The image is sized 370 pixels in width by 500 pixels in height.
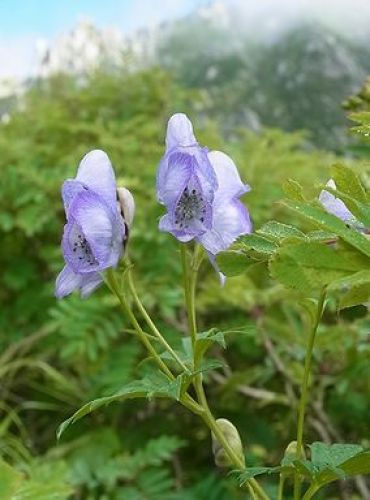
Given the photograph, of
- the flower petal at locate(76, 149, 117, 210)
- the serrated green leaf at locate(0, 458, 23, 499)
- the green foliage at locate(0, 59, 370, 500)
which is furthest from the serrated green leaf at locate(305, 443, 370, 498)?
the green foliage at locate(0, 59, 370, 500)

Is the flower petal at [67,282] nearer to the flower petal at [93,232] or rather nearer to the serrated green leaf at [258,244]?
the flower petal at [93,232]

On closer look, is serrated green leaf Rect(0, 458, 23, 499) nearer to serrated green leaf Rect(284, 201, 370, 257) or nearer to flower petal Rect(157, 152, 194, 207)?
flower petal Rect(157, 152, 194, 207)

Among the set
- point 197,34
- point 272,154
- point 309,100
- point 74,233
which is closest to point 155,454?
point 272,154

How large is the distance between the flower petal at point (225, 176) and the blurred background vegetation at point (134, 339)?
0.64 meters

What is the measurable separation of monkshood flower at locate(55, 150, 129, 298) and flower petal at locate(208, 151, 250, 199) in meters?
0.07

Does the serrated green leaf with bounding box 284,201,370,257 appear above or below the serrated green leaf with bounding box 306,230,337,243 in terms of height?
above

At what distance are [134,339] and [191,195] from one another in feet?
4.07

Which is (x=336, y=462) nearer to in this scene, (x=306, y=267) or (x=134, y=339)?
(x=306, y=267)

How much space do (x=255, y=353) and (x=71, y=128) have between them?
2.68ft

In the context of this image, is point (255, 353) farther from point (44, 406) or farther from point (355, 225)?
point (355, 225)

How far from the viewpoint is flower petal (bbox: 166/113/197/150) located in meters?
0.60

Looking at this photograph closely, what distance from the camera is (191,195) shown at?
603 millimetres

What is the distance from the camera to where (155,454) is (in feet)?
5.08

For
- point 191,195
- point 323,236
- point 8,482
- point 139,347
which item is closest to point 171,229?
point 191,195
